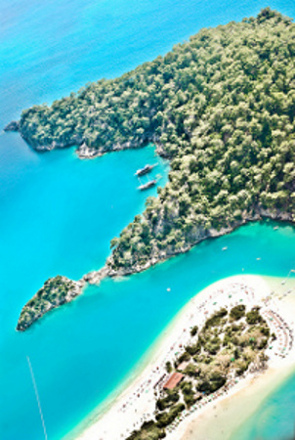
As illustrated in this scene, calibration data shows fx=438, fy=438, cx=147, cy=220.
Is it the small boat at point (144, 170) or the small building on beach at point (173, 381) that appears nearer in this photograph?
the small building on beach at point (173, 381)

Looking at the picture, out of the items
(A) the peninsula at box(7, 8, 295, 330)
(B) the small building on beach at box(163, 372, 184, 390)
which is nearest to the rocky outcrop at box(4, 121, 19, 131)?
(A) the peninsula at box(7, 8, 295, 330)

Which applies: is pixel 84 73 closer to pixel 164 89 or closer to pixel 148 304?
pixel 164 89

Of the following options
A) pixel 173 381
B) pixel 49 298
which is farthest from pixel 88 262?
pixel 173 381

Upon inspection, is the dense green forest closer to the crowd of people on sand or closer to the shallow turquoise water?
the crowd of people on sand

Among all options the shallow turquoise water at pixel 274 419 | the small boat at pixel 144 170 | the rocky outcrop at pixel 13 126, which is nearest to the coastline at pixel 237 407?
the shallow turquoise water at pixel 274 419

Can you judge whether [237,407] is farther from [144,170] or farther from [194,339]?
[144,170]

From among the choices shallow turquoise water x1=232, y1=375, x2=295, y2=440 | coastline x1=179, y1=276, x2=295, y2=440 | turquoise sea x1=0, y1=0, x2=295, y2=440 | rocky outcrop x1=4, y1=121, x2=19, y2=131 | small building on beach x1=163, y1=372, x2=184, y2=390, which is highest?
rocky outcrop x1=4, y1=121, x2=19, y2=131

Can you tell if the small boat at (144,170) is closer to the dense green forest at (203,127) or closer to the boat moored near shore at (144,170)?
the boat moored near shore at (144,170)
